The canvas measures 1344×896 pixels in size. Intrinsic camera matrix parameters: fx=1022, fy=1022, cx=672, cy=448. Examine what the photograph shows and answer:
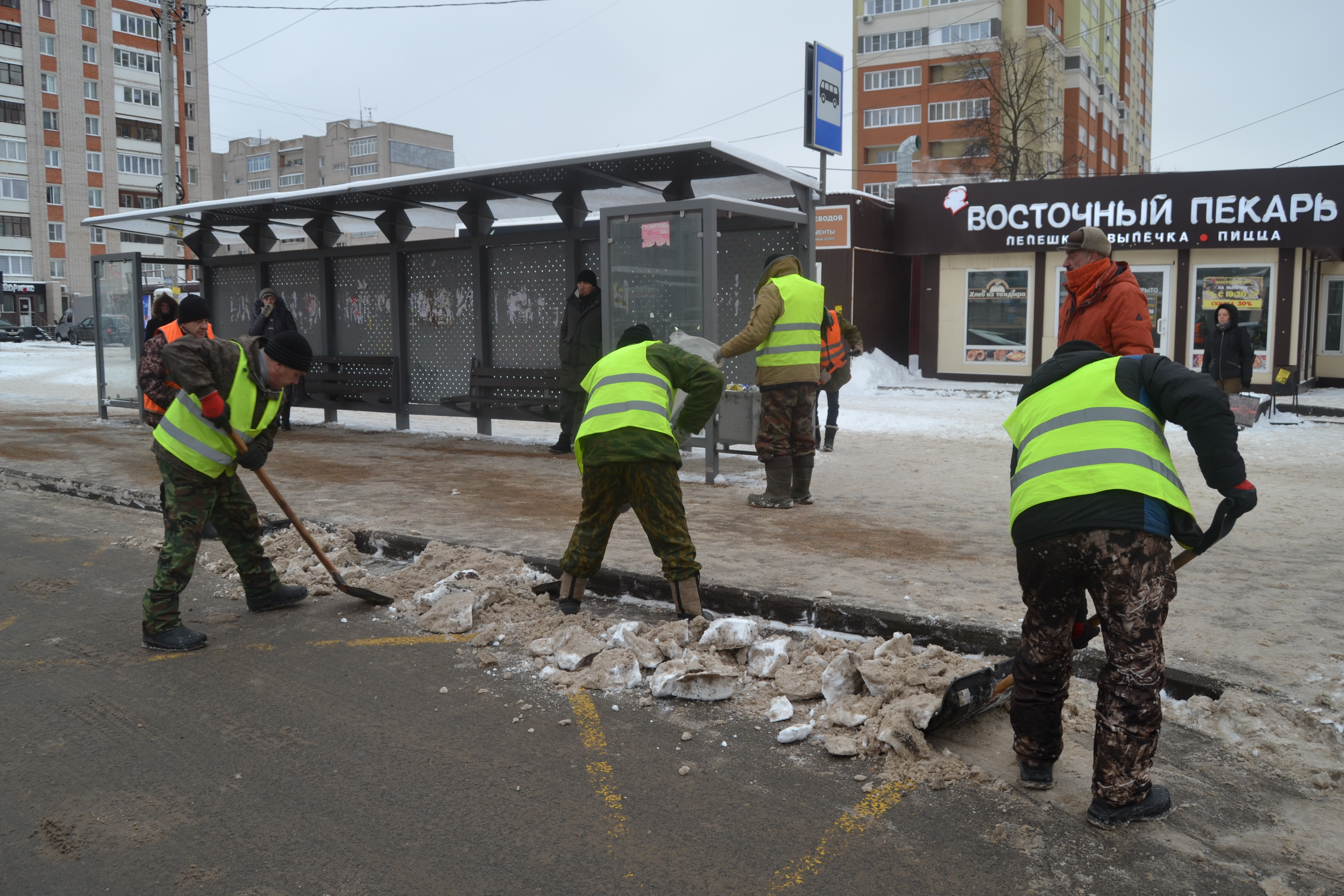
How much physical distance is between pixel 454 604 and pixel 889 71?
217ft

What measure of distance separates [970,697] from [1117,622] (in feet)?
2.84


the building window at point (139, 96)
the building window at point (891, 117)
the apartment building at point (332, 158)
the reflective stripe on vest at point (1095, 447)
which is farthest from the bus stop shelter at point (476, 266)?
the apartment building at point (332, 158)

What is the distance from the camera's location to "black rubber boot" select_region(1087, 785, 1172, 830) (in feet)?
10.2

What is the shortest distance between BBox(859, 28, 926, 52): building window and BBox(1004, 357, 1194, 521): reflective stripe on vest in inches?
2625

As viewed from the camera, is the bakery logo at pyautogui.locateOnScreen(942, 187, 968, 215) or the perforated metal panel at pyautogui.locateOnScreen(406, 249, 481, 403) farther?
the bakery logo at pyautogui.locateOnScreen(942, 187, 968, 215)

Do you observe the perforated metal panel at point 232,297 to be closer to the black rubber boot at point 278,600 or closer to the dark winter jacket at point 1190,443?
the black rubber boot at point 278,600

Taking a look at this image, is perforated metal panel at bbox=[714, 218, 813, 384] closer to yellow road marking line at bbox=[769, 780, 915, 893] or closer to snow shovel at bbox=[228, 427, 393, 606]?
snow shovel at bbox=[228, 427, 393, 606]

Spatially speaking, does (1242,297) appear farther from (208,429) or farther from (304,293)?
(208,429)

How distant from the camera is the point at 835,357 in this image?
10.5m

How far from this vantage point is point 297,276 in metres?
14.9

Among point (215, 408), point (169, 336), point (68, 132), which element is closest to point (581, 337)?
point (169, 336)

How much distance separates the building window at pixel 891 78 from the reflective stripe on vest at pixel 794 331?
61684 mm

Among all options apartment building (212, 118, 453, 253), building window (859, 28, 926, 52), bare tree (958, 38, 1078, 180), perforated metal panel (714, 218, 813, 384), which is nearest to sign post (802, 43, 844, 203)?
perforated metal panel (714, 218, 813, 384)

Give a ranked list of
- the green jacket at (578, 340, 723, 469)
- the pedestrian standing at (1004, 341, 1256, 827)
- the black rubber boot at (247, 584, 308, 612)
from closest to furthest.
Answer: the pedestrian standing at (1004, 341, 1256, 827)
the green jacket at (578, 340, 723, 469)
the black rubber boot at (247, 584, 308, 612)
